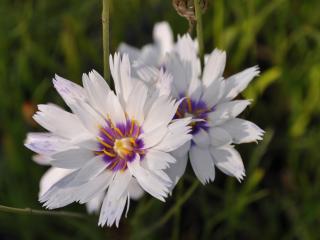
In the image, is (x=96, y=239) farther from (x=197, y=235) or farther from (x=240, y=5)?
(x=240, y=5)

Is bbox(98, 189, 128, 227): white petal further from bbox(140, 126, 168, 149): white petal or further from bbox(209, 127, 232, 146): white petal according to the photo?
bbox(209, 127, 232, 146): white petal

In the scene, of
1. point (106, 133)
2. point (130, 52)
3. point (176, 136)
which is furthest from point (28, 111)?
point (176, 136)

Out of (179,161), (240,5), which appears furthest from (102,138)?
(240,5)

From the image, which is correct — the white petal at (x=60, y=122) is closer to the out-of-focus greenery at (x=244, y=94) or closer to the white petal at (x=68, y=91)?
the white petal at (x=68, y=91)

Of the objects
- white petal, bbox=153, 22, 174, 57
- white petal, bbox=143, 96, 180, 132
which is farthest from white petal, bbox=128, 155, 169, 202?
white petal, bbox=153, 22, 174, 57

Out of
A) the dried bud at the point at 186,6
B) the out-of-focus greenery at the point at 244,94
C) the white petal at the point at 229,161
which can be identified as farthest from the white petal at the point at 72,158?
the out-of-focus greenery at the point at 244,94

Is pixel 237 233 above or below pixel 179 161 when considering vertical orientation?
below
